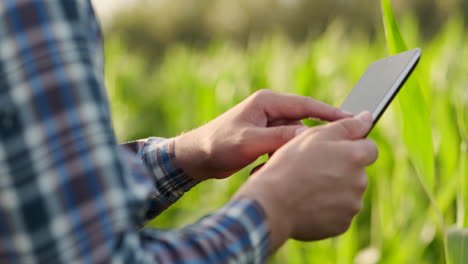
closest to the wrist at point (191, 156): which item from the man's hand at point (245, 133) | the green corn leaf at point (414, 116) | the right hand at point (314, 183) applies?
the man's hand at point (245, 133)

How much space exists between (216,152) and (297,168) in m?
0.18

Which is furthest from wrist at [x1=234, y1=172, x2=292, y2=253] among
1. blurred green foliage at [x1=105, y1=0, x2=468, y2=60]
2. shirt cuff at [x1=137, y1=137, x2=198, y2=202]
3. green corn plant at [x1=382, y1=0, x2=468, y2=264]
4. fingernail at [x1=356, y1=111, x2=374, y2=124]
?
blurred green foliage at [x1=105, y1=0, x2=468, y2=60]

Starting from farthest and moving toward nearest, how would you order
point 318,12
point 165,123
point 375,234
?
point 318,12 → point 165,123 → point 375,234

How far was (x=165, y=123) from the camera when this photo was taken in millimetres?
2848

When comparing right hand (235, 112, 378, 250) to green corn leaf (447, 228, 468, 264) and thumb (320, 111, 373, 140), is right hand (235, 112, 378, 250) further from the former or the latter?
green corn leaf (447, 228, 468, 264)

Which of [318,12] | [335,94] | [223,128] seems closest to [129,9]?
[318,12]

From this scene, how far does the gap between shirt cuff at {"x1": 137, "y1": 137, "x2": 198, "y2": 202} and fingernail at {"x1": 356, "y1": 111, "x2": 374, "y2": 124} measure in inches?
9.4

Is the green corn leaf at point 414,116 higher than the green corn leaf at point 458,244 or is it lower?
higher

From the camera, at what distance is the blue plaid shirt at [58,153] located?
42 cm

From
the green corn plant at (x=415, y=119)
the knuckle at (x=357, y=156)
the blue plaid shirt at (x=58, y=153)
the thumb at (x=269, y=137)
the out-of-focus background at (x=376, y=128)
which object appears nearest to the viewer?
the blue plaid shirt at (x=58, y=153)

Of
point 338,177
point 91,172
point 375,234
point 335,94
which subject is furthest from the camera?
point 335,94

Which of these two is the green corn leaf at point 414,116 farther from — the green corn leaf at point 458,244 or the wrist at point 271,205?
the wrist at point 271,205

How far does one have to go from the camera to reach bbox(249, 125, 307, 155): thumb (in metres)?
0.64

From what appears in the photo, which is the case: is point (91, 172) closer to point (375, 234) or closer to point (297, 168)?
point (297, 168)
